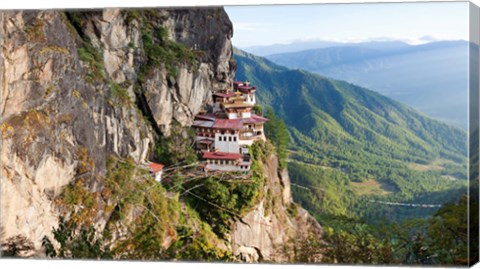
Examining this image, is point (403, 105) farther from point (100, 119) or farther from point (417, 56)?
point (100, 119)

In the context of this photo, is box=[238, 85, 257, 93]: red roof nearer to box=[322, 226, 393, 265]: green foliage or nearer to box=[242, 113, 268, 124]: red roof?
box=[242, 113, 268, 124]: red roof

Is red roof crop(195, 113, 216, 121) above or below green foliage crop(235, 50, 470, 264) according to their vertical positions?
above

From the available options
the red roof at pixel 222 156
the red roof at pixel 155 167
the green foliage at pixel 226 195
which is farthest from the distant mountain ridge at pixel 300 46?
the red roof at pixel 155 167

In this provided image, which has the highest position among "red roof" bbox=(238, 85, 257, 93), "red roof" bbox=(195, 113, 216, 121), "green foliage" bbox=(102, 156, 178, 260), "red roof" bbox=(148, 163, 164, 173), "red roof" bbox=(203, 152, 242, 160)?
"red roof" bbox=(238, 85, 257, 93)

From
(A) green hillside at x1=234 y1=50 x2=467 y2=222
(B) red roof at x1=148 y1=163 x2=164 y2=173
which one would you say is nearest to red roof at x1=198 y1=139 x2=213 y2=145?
(B) red roof at x1=148 y1=163 x2=164 y2=173

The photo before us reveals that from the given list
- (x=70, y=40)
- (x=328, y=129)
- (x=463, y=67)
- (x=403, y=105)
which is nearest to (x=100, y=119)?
(x=70, y=40)

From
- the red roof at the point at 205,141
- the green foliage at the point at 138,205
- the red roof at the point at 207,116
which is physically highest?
the red roof at the point at 207,116

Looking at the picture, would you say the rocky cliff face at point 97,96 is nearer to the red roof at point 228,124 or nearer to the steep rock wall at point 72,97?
the steep rock wall at point 72,97
